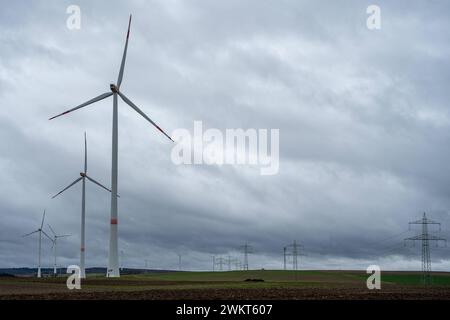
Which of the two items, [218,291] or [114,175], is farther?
[114,175]

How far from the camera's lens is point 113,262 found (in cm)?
10706

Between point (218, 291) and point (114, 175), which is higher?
point (114, 175)

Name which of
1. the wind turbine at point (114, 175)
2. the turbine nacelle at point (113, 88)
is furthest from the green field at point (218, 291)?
the turbine nacelle at point (113, 88)

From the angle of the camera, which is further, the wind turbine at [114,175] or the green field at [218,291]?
the wind turbine at [114,175]

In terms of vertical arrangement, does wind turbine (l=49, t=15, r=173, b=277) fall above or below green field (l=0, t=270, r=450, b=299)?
above

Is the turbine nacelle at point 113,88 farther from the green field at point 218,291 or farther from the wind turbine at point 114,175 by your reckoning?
the green field at point 218,291

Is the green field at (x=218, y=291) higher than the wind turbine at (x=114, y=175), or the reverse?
the wind turbine at (x=114, y=175)

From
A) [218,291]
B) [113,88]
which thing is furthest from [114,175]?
[218,291]

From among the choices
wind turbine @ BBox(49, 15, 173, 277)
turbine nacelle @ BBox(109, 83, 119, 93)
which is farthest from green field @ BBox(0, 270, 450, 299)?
turbine nacelle @ BBox(109, 83, 119, 93)

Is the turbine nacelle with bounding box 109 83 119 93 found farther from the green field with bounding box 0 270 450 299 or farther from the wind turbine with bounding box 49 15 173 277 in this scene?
the green field with bounding box 0 270 450 299

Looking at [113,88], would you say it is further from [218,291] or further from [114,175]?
[218,291]

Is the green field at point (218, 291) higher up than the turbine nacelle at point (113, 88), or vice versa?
the turbine nacelle at point (113, 88)
